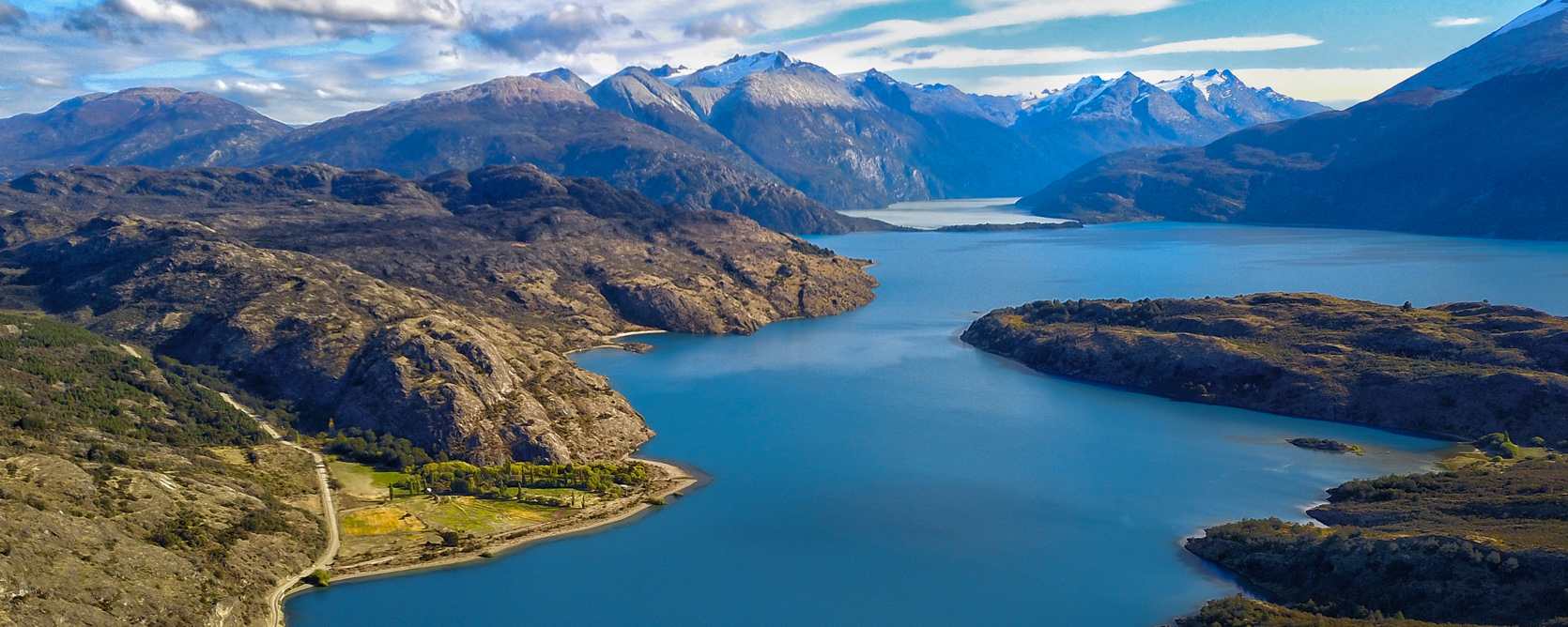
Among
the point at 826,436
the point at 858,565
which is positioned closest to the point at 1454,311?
the point at 826,436

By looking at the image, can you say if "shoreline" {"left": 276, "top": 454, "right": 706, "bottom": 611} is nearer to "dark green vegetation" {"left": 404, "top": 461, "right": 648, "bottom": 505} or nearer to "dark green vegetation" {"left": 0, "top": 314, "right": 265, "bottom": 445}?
"dark green vegetation" {"left": 404, "top": 461, "right": 648, "bottom": 505}

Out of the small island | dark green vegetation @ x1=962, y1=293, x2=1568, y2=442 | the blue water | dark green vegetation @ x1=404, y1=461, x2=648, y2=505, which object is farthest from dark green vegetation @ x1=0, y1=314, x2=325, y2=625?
dark green vegetation @ x1=962, y1=293, x2=1568, y2=442

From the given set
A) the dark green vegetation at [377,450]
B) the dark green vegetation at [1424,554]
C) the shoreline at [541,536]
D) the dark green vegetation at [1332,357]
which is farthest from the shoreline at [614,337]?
the dark green vegetation at [1424,554]

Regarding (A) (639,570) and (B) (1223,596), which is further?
(A) (639,570)

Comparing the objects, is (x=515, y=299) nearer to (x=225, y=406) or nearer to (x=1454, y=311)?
(x=225, y=406)

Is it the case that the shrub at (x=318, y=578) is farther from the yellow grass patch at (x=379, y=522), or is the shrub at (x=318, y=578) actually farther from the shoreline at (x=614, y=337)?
the shoreline at (x=614, y=337)

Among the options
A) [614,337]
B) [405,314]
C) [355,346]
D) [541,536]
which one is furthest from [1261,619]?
[614,337]
